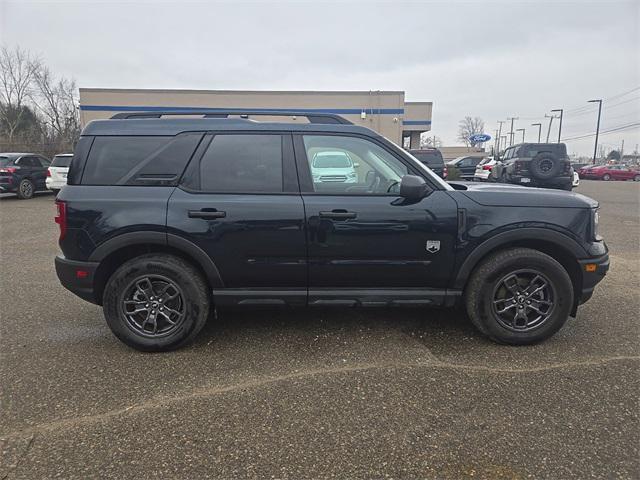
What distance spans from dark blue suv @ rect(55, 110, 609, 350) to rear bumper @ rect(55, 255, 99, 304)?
0.5 inches

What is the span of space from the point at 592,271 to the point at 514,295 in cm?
66

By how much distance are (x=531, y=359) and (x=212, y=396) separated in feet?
7.95

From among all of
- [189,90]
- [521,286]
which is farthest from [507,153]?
[189,90]

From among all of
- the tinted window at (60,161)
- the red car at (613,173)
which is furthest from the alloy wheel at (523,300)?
the red car at (613,173)

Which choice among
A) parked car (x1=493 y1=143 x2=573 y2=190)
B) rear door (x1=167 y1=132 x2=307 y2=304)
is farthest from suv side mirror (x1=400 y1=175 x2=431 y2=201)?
parked car (x1=493 y1=143 x2=573 y2=190)

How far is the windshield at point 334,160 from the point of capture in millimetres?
3451

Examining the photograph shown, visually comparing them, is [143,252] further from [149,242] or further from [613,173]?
[613,173]

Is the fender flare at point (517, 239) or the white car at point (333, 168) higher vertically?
the white car at point (333, 168)

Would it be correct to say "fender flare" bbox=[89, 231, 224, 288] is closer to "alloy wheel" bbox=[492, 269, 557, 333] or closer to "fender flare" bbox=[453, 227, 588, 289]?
"fender flare" bbox=[453, 227, 588, 289]

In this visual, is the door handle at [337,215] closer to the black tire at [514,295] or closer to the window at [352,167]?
the window at [352,167]

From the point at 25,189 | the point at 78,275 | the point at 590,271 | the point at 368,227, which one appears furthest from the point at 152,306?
the point at 25,189

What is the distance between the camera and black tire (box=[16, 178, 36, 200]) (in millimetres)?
13961

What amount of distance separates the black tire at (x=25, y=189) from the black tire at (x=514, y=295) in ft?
→ 51.6

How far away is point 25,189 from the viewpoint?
1414 cm
